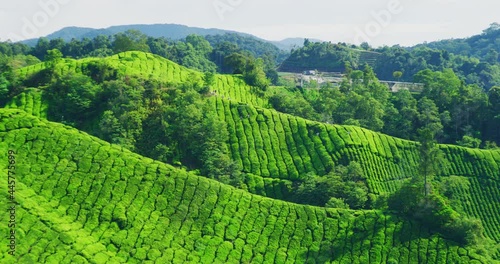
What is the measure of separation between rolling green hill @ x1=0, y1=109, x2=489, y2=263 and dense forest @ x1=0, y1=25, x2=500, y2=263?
0.12 meters

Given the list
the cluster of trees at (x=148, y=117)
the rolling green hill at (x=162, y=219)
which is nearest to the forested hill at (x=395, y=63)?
the cluster of trees at (x=148, y=117)

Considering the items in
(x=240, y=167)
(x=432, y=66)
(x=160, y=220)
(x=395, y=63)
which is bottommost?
(x=240, y=167)

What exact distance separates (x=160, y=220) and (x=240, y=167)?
52.5ft

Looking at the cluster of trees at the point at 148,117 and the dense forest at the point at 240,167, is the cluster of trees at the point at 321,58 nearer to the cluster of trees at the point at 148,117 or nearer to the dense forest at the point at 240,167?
the dense forest at the point at 240,167

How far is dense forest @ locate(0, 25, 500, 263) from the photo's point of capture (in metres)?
39.9

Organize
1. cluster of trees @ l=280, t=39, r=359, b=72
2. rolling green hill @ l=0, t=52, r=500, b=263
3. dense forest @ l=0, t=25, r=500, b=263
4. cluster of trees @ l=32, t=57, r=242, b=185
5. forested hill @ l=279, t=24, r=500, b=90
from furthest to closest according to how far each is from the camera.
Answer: cluster of trees @ l=280, t=39, r=359, b=72 < forested hill @ l=279, t=24, r=500, b=90 < cluster of trees @ l=32, t=57, r=242, b=185 < dense forest @ l=0, t=25, r=500, b=263 < rolling green hill @ l=0, t=52, r=500, b=263

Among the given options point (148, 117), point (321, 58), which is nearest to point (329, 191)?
point (148, 117)

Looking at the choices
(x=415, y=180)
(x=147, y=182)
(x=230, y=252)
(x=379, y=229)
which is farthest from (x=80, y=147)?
(x=415, y=180)

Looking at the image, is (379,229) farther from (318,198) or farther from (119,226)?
(119,226)

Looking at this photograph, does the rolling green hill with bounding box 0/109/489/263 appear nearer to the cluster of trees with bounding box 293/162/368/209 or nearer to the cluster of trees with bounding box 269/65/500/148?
the cluster of trees with bounding box 293/162/368/209

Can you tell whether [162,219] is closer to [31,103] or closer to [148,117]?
[148,117]

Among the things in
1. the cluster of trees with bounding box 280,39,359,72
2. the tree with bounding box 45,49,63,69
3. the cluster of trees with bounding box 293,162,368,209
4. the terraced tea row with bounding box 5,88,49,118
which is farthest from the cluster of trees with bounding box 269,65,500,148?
the cluster of trees with bounding box 280,39,359,72

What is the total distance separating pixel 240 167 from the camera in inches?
2184

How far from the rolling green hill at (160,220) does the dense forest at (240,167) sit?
4.6 inches
